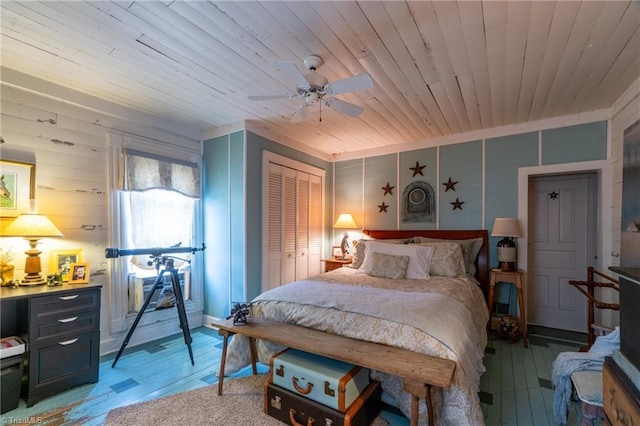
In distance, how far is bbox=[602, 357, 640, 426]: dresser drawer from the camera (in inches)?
39.3

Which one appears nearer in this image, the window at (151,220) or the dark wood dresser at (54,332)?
the dark wood dresser at (54,332)

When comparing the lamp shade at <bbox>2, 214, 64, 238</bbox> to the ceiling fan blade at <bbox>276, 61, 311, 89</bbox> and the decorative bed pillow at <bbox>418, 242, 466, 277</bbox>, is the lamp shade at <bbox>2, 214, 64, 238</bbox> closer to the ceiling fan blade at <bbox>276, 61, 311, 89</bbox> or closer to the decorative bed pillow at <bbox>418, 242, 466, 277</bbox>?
the ceiling fan blade at <bbox>276, 61, 311, 89</bbox>

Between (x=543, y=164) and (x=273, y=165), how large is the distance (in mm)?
3411

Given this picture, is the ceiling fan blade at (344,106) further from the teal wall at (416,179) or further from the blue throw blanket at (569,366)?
the blue throw blanket at (569,366)

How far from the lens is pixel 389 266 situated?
318cm

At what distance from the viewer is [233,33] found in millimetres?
1916

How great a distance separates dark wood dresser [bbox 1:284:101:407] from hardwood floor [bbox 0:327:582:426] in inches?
4.7

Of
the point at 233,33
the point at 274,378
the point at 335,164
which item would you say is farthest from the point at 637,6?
the point at 335,164

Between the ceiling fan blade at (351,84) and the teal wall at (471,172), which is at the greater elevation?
the ceiling fan blade at (351,84)

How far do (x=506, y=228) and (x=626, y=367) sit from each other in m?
2.45

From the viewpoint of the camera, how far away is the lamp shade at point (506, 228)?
332cm

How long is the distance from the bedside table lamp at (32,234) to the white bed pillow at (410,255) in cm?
303

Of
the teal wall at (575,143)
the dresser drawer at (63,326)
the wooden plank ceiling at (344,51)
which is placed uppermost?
the wooden plank ceiling at (344,51)

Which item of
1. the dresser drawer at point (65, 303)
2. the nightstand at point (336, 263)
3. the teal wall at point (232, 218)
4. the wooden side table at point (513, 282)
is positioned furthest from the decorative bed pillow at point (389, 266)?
the dresser drawer at point (65, 303)
